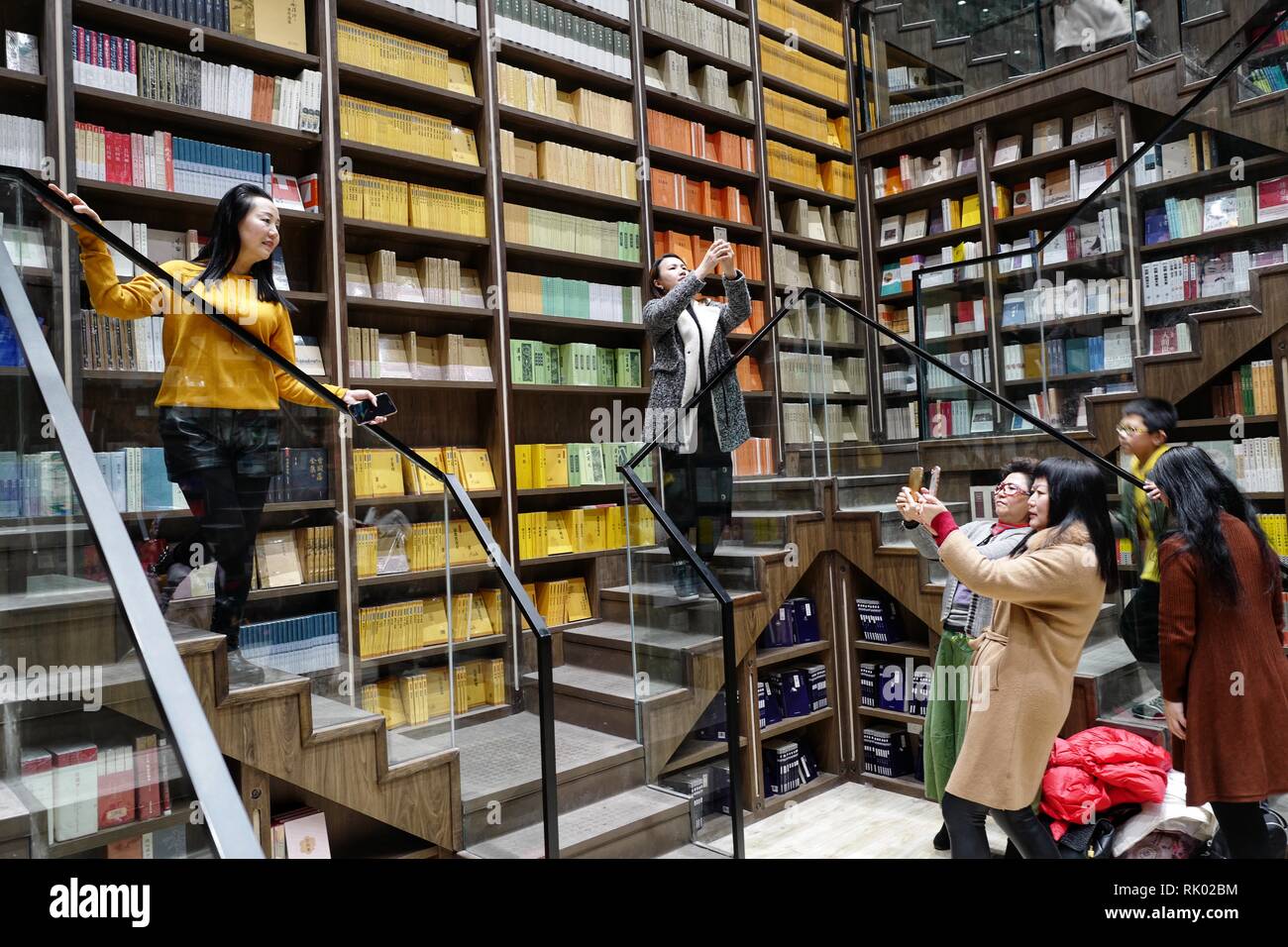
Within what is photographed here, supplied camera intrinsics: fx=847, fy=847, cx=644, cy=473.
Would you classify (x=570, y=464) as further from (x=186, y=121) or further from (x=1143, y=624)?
(x=1143, y=624)

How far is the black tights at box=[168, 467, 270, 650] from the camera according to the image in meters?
2.10

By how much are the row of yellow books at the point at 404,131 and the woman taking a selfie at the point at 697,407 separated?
46.8 inches

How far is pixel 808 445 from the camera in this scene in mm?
4168

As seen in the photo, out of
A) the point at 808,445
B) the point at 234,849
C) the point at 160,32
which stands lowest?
the point at 234,849

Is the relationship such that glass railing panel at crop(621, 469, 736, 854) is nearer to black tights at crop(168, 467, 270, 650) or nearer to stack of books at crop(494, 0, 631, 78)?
black tights at crop(168, 467, 270, 650)

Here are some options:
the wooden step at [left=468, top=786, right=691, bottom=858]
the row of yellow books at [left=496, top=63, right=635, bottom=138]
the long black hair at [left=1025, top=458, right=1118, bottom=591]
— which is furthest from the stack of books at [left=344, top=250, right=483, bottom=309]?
the long black hair at [left=1025, top=458, right=1118, bottom=591]

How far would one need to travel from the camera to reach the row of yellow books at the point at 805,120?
18.0 ft

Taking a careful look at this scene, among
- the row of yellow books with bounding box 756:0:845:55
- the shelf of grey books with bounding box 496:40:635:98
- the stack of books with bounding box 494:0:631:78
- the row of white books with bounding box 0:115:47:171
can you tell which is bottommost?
the row of white books with bounding box 0:115:47:171

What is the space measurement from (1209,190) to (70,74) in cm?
443

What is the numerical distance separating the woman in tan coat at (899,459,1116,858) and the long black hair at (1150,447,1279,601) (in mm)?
262

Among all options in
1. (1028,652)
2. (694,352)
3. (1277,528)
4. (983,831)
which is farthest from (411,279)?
(1277,528)

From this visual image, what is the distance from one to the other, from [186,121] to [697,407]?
2278 mm
